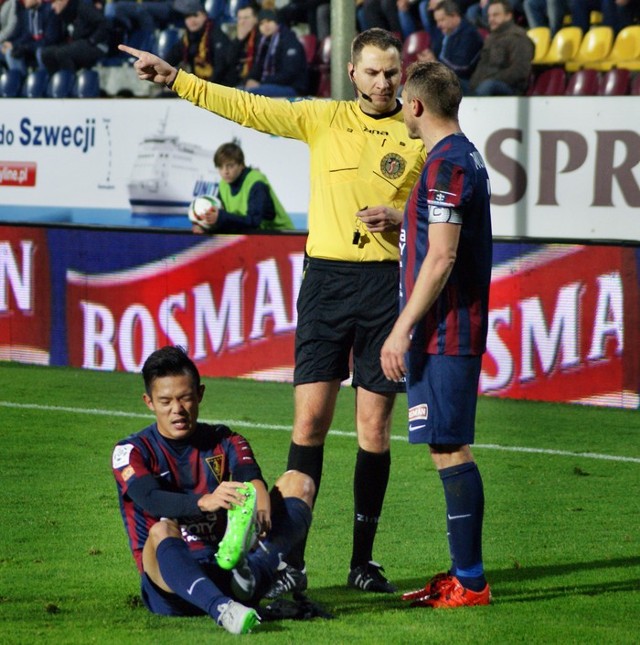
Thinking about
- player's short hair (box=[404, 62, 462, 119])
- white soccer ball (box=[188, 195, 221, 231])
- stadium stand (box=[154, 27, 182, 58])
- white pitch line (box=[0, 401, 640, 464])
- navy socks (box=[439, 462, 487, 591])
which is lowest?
white pitch line (box=[0, 401, 640, 464])

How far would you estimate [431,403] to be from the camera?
4.92 metres

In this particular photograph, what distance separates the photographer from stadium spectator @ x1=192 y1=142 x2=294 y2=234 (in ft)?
38.5

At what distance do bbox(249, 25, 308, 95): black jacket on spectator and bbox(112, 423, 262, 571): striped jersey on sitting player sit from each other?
10.6m

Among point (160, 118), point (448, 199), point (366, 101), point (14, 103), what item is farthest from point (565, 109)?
point (448, 199)

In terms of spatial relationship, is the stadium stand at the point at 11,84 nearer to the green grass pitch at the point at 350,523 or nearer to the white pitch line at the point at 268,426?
the green grass pitch at the point at 350,523

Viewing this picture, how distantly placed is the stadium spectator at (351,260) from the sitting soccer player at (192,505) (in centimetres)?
65

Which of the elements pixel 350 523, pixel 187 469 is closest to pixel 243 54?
pixel 350 523

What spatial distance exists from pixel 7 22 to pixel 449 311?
1511 cm

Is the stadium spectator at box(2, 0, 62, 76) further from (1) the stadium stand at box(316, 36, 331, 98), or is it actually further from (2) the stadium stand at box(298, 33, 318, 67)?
(1) the stadium stand at box(316, 36, 331, 98)

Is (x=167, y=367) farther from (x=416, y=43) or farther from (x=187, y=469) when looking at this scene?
(x=416, y=43)

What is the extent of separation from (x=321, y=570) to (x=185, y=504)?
4.24 ft

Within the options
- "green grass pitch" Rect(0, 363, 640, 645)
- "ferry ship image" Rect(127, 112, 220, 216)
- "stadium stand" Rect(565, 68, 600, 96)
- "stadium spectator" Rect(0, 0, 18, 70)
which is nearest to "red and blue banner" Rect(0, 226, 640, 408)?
"green grass pitch" Rect(0, 363, 640, 645)

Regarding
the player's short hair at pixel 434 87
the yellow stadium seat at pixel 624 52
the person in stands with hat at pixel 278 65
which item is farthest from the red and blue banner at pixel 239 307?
the player's short hair at pixel 434 87

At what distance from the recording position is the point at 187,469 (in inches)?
194
